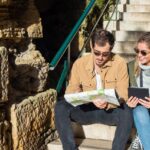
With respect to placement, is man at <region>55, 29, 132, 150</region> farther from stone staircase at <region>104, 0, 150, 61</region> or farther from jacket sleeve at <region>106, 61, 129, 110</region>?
stone staircase at <region>104, 0, 150, 61</region>

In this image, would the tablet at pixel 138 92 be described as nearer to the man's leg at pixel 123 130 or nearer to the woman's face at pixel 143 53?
the man's leg at pixel 123 130

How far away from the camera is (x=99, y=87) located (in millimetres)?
4566

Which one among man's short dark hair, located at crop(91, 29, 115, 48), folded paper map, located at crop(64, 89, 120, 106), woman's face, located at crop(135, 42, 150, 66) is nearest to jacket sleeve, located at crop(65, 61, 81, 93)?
folded paper map, located at crop(64, 89, 120, 106)

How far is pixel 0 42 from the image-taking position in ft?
13.5

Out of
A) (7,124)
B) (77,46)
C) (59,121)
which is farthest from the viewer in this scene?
(77,46)

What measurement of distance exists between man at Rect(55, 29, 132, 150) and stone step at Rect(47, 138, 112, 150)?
0.22 metres

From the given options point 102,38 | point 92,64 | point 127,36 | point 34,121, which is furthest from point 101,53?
point 127,36

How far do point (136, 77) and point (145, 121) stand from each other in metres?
0.46

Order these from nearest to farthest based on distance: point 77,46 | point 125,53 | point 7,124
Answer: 1. point 7,124
2. point 125,53
3. point 77,46

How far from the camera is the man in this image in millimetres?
4371

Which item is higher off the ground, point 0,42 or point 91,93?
point 0,42

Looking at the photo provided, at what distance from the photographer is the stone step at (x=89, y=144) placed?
464 centimetres

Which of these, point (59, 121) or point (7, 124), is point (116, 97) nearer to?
point (59, 121)

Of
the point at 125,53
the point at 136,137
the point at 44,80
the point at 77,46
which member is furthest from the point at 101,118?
the point at 77,46
